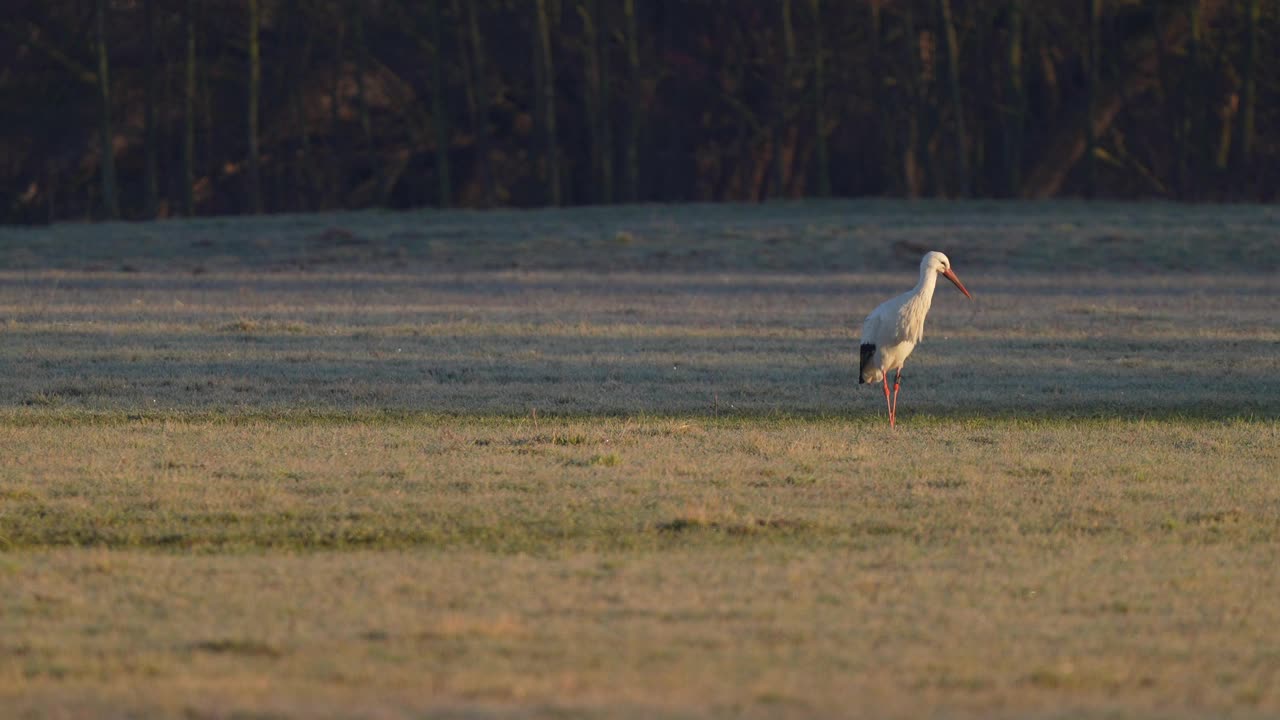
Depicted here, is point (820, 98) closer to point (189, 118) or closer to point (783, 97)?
point (783, 97)

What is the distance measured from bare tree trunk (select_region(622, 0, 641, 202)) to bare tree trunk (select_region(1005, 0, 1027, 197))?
809 cm

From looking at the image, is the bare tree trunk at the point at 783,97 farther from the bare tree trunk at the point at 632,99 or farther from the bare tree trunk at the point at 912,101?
the bare tree trunk at the point at 632,99

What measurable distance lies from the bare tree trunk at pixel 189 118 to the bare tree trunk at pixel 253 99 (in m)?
1.21

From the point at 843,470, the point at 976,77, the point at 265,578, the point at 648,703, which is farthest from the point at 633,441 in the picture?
the point at 976,77

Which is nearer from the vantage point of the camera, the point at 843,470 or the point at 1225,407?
the point at 843,470

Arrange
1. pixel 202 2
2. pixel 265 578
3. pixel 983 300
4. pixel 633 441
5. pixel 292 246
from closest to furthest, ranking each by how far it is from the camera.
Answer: pixel 265 578 < pixel 633 441 < pixel 983 300 < pixel 292 246 < pixel 202 2

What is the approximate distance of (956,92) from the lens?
38.9 m

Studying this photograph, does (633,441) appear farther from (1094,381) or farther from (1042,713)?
(1042,713)

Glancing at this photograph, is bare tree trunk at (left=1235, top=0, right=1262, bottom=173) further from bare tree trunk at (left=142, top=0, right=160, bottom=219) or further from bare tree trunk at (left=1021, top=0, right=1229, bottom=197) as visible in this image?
bare tree trunk at (left=142, top=0, right=160, bottom=219)

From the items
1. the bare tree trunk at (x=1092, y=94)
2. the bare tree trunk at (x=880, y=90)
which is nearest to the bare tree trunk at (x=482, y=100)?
the bare tree trunk at (x=880, y=90)

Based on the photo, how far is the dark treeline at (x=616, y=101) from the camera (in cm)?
3953

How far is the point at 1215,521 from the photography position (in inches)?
352

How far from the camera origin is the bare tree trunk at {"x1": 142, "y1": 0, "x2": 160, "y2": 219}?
38.1 metres

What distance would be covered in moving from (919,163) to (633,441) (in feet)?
113
